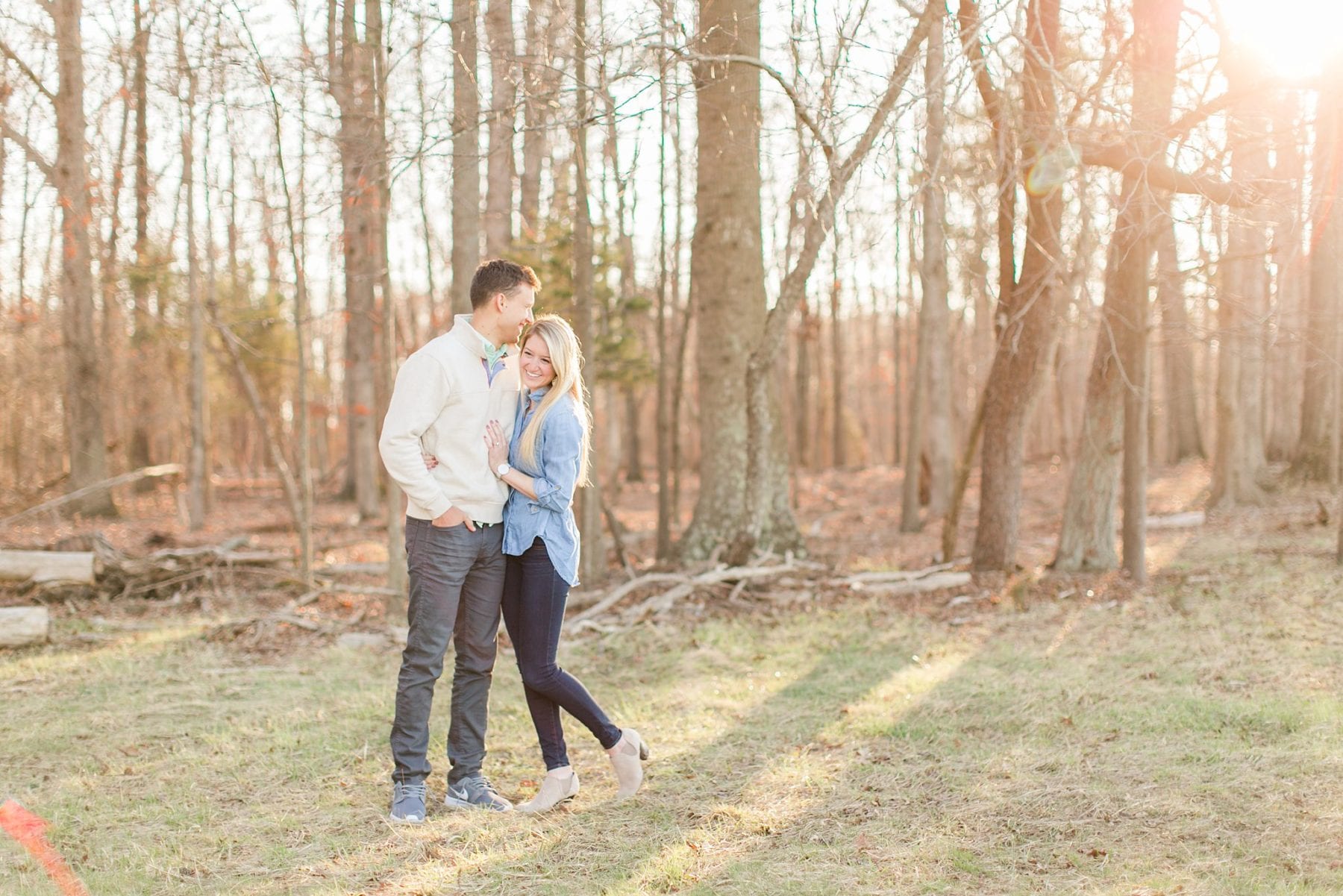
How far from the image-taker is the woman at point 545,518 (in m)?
3.84

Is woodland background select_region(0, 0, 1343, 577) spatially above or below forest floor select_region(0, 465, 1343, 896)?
above

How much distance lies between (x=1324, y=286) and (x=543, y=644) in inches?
491

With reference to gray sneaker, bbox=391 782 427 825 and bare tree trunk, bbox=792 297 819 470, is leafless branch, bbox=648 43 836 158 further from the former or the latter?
bare tree trunk, bbox=792 297 819 470

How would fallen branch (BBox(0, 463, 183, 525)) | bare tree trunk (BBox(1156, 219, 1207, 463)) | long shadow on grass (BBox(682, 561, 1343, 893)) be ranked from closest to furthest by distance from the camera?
long shadow on grass (BBox(682, 561, 1343, 893)) → fallen branch (BBox(0, 463, 183, 525)) → bare tree trunk (BBox(1156, 219, 1207, 463))

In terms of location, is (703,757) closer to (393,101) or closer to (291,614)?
(291,614)

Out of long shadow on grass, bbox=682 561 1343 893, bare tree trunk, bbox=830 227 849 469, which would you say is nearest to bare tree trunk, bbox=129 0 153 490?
long shadow on grass, bbox=682 561 1343 893

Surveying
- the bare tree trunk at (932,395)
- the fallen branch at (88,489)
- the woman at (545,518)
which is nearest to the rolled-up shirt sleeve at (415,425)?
the woman at (545,518)

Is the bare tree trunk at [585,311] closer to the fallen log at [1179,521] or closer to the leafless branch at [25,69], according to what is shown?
the fallen log at [1179,521]

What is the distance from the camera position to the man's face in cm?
389

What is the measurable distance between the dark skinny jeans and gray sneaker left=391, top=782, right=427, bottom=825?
1.71 feet

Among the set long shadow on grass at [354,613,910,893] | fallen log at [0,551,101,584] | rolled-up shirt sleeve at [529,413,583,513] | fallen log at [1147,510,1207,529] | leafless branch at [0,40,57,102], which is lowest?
long shadow on grass at [354,613,910,893]

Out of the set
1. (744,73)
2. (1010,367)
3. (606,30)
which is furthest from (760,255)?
(606,30)

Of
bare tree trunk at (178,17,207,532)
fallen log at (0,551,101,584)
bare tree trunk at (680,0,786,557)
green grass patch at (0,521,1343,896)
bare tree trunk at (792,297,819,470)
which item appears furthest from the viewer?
bare tree trunk at (792,297,819,470)

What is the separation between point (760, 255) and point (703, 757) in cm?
565
